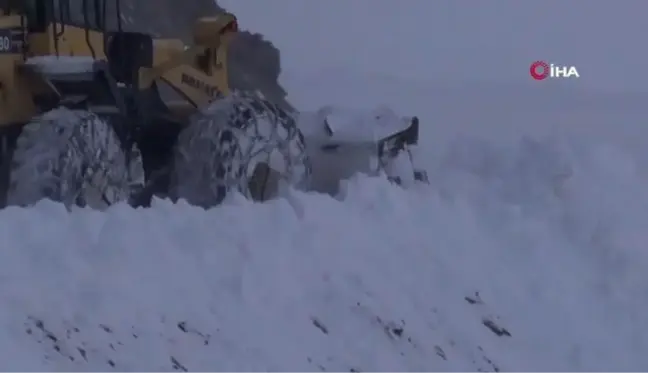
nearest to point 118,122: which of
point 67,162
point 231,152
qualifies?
point 231,152

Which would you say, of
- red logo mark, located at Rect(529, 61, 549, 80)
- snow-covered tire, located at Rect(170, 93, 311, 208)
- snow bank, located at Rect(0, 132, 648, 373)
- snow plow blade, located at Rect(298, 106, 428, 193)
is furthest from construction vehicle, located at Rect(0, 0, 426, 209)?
red logo mark, located at Rect(529, 61, 549, 80)

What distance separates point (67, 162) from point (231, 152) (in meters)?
1.23

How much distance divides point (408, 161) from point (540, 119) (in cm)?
697

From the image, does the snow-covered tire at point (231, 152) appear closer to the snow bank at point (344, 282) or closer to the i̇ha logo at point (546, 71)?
the snow bank at point (344, 282)

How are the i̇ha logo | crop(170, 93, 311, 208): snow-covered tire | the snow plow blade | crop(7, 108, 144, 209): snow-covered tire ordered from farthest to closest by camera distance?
the i̇ha logo < the snow plow blade < crop(170, 93, 311, 208): snow-covered tire < crop(7, 108, 144, 209): snow-covered tire

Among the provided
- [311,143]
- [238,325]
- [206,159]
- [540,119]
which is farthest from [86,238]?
[540,119]

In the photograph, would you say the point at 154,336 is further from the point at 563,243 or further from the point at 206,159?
the point at 563,243

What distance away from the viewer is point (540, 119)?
55.1 feet

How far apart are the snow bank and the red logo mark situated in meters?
11.0

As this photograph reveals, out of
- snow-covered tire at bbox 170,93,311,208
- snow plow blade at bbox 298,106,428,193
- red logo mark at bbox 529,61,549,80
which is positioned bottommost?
red logo mark at bbox 529,61,549,80

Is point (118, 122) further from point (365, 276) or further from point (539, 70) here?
point (539, 70)

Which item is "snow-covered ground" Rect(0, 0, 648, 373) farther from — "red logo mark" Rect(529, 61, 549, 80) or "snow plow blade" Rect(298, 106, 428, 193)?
"red logo mark" Rect(529, 61, 549, 80)

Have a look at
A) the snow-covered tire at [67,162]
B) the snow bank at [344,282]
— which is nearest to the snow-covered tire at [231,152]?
the snow-covered tire at [67,162]

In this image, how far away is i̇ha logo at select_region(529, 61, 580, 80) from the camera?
781 inches
